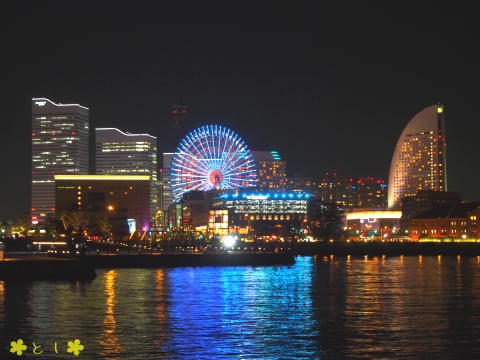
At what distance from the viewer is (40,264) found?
7762 centimetres

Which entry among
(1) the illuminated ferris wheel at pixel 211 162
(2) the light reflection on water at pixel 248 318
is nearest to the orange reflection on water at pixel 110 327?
(2) the light reflection on water at pixel 248 318

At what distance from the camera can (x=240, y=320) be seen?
44.3 m

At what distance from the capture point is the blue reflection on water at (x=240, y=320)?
34531 millimetres

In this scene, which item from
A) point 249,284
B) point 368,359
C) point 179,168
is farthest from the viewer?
point 179,168

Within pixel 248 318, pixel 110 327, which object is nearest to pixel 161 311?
pixel 248 318

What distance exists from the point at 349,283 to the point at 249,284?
8.99 meters

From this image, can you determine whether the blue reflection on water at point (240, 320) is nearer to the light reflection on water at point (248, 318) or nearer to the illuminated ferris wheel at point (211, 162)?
the light reflection on water at point (248, 318)

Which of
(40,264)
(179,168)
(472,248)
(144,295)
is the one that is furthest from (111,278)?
(472,248)

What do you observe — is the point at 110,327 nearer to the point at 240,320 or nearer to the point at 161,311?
the point at 240,320

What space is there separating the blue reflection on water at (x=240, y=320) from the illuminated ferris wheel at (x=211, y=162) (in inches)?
3397

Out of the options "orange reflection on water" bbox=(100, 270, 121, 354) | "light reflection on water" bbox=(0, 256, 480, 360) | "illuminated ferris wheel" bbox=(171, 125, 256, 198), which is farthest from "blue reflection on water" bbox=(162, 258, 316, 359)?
"illuminated ferris wheel" bbox=(171, 125, 256, 198)

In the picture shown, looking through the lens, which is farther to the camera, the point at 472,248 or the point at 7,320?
the point at 472,248

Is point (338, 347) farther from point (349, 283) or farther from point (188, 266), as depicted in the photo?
point (188, 266)

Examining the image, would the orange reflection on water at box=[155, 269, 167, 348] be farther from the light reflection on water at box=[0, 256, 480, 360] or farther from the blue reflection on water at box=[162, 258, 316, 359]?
the blue reflection on water at box=[162, 258, 316, 359]
